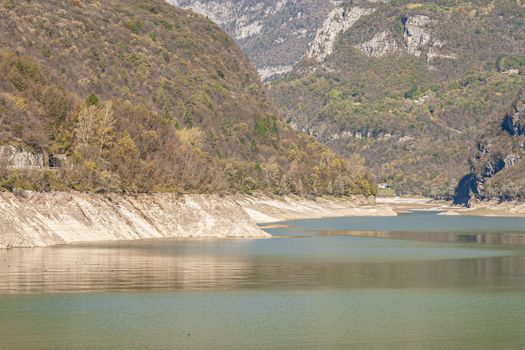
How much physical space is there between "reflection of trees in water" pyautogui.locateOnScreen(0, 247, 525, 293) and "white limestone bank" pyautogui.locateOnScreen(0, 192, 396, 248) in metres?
6.28

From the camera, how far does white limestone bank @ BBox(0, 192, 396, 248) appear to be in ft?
341

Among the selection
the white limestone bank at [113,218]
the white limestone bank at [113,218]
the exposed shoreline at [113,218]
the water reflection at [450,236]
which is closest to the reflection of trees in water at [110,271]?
the exposed shoreline at [113,218]

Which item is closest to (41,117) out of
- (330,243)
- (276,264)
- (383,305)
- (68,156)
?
(68,156)

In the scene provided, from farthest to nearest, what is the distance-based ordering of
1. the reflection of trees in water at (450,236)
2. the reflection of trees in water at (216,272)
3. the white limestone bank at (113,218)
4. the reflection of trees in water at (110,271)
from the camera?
the reflection of trees in water at (450,236), the white limestone bank at (113,218), the reflection of trees in water at (216,272), the reflection of trees in water at (110,271)

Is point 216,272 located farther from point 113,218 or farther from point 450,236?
point 450,236

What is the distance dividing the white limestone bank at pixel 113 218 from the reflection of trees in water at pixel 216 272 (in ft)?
20.6

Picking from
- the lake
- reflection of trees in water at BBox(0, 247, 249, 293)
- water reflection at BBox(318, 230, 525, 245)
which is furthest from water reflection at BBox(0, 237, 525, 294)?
water reflection at BBox(318, 230, 525, 245)

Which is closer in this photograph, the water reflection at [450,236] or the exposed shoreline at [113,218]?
the exposed shoreline at [113,218]

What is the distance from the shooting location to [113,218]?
12144 centimetres

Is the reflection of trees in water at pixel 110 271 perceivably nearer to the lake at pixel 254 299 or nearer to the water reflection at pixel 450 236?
the lake at pixel 254 299

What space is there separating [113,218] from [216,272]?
39869 mm

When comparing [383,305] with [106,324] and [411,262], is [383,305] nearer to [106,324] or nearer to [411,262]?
[106,324]

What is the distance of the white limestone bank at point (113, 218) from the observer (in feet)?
341

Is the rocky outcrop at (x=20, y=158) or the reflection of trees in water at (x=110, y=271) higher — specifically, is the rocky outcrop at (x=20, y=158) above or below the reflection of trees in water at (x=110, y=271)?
above
